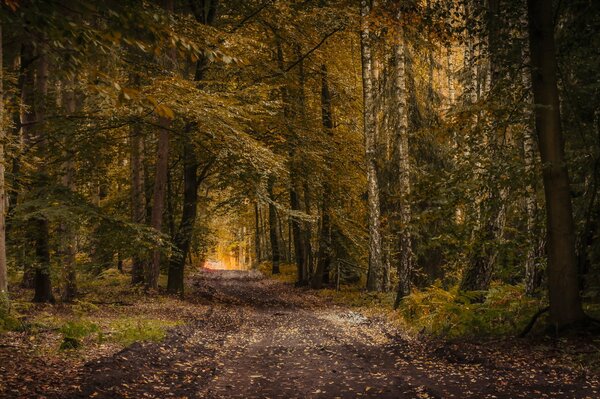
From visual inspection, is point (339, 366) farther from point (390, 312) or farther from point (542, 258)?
point (390, 312)

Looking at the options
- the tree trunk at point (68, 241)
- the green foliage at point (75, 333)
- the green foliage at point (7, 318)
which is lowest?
the green foliage at point (75, 333)

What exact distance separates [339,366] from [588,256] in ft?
15.2

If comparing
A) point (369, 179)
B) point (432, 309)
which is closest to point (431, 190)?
point (432, 309)

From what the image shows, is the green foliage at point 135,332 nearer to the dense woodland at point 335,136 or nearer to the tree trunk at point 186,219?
the dense woodland at point 335,136

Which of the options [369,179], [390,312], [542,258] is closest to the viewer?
[542,258]

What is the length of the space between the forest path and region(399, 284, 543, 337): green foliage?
2.54 feet

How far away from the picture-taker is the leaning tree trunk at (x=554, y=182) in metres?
7.33

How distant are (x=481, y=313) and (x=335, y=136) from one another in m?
11.8

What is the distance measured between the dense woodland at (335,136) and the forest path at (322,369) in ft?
5.43

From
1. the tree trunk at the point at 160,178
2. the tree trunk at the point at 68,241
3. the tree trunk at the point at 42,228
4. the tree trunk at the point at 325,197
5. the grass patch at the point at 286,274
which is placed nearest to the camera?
the tree trunk at the point at 42,228

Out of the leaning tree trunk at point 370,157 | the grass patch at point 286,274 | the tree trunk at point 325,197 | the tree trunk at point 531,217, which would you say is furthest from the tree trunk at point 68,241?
the grass patch at point 286,274

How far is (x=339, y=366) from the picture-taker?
7270mm

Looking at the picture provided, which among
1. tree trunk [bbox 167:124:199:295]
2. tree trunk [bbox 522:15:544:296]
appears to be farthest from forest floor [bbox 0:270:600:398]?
tree trunk [bbox 167:124:199:295]

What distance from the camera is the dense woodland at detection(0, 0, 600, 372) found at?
289 inches
